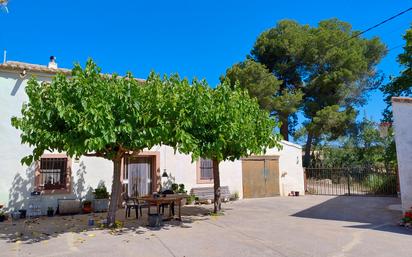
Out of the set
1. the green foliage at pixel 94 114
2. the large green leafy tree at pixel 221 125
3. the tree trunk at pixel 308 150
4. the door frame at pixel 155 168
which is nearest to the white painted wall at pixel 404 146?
the large green leafy tree at pixel 221 125

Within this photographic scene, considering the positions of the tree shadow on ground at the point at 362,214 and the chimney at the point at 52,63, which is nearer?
the tree shadow on ground at the point at 362,214

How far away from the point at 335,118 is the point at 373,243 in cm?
1758

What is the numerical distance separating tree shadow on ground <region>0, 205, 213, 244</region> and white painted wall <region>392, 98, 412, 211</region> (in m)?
6.21

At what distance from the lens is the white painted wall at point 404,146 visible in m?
9.99

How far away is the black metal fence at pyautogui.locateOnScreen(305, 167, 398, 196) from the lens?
17.8 metres

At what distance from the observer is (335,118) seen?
23.6m

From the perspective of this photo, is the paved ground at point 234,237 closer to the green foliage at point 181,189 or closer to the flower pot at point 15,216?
the flower pot at point 15,216

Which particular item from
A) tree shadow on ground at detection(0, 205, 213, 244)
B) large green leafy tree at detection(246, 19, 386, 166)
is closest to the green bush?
large green leafy tree at detection(246, 19, 386, 166)

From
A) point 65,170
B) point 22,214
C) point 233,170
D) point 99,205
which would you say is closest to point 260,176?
point 233,170

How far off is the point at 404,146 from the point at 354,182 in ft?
32.3

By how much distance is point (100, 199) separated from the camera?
13086mm

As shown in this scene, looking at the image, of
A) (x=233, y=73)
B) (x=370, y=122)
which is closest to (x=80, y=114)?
(x=233, y=73)

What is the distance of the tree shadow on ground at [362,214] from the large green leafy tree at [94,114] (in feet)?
20.2

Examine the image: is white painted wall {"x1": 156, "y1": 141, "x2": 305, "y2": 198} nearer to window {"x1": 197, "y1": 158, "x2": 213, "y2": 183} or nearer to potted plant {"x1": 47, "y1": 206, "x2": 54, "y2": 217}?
window {"x1": 197, "y1": 158, "x2": 213, "y2": 183}
